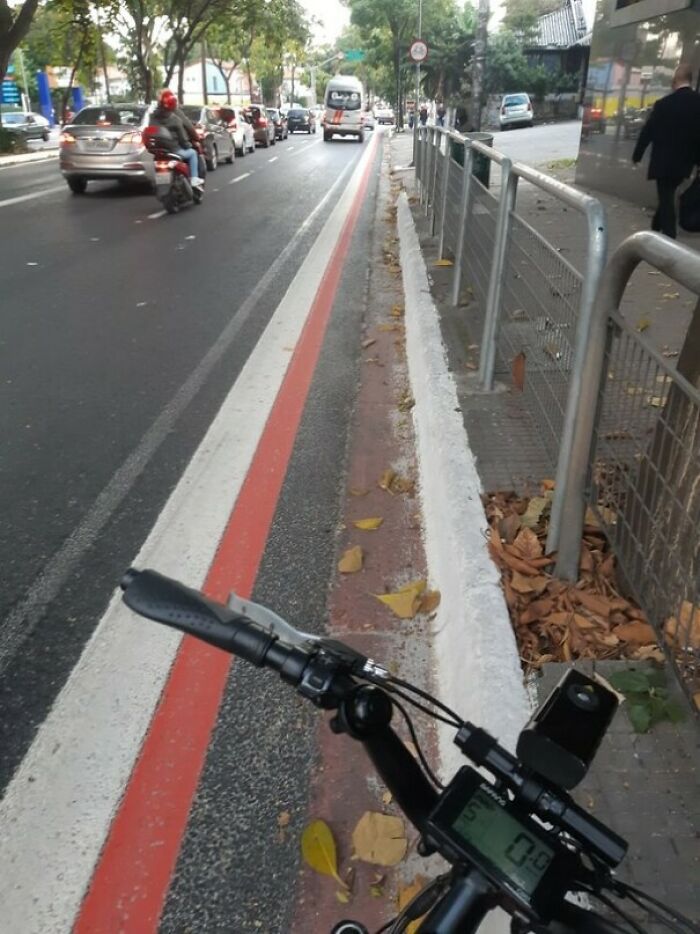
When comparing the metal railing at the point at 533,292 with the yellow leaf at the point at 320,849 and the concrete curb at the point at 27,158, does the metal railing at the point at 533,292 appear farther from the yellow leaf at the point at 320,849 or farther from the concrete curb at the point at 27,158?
the concrete curb at the point at 27,158

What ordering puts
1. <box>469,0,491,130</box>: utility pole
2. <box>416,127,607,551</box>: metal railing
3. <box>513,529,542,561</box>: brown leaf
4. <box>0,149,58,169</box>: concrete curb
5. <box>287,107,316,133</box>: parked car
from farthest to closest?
<box>287,107,316,133</box>: parked car → <box>0,149,58,169</box>: concrete curb → <box>469,0,491,130</box>: utility pole → <box>513,529,542,561</box>: brown leaf → <box>416,127,607,551</box>: metal railing

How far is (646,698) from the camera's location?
224cm

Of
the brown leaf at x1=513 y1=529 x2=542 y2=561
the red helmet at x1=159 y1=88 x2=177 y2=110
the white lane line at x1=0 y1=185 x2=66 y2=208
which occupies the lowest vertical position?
the white lane line at x1=0 y1=185 x2=66 y2=208

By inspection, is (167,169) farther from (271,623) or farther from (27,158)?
(27,158)

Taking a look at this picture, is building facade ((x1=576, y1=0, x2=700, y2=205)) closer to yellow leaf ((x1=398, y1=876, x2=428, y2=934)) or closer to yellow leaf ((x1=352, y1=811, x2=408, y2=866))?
yellow leaf ((x1=352, y1=811, x2=408, y2=866))

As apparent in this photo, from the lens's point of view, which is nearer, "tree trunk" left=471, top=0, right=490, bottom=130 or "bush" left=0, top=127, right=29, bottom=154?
"tree trunk" left=471, top=0, right=490, bottom=130

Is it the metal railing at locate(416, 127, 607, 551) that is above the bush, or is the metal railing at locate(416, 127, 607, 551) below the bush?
above

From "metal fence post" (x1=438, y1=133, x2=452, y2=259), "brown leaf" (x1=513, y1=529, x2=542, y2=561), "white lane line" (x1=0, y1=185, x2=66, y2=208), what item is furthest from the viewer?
"white lane line" (x1=0, y1=185, x2=66, y2=208)

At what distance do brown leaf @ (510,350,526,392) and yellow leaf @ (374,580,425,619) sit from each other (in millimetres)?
1318

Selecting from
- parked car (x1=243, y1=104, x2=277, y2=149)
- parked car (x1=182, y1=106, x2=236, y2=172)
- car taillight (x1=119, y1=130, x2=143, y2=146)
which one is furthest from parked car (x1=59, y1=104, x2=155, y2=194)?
parked car (x1=243, y1=104, x2=277, y2=149)

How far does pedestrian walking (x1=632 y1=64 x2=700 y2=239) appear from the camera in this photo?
8.28 meters

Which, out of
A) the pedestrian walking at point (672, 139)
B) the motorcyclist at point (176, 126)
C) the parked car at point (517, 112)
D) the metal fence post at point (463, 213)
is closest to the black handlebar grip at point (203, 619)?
the metal fence post at point (463, 213)

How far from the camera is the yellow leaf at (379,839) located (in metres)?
2.04

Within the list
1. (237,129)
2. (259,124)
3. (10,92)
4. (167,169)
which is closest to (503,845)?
(167,169)
